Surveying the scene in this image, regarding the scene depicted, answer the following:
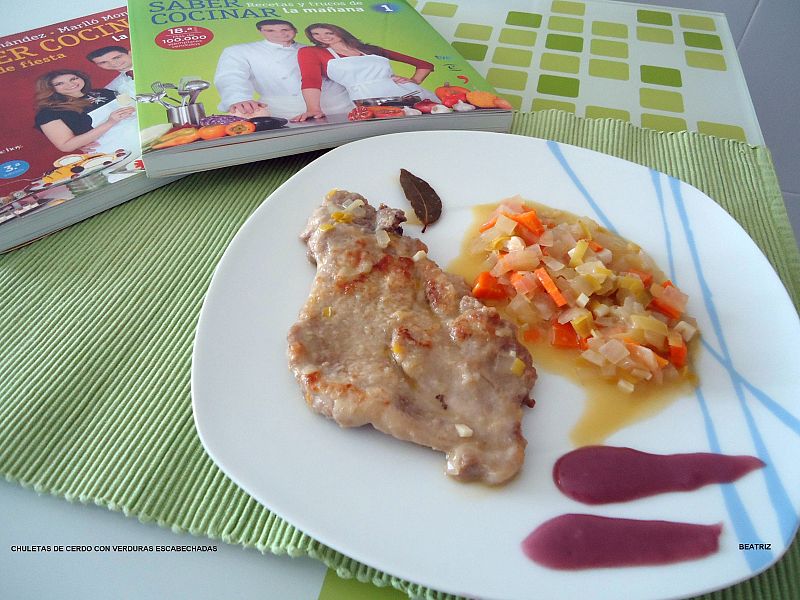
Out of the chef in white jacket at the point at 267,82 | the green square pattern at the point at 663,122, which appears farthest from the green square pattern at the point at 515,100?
the chef in white jacket at the point at 267,82

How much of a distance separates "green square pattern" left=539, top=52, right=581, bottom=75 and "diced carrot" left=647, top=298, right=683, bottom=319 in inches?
50.7

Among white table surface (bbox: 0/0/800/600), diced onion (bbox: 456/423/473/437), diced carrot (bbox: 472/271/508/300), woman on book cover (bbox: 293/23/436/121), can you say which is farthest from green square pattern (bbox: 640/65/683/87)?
white table surface (bbox: 0/0/800/600)

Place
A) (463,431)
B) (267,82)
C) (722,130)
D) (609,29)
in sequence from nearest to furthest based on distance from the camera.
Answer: (463,431), (267,82), (722,130), (609,29)

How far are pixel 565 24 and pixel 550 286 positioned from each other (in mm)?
1662

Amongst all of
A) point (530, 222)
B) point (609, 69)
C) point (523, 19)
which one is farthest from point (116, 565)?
point (523, 19)

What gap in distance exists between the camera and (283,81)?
2.06m

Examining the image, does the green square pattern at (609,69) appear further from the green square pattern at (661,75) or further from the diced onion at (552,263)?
the diced onion at (552,263)

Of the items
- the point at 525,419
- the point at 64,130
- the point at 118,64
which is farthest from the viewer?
the point at 118,64

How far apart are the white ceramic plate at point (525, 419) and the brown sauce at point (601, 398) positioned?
3 cm

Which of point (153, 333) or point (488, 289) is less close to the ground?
point (488, 289)

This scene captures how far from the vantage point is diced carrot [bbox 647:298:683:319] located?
1563 millimetres

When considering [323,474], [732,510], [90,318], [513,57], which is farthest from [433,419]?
[513,57]

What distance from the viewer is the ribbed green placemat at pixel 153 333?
1.27 metres

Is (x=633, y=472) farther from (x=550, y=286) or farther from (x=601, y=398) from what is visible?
(x=550, y=286)
